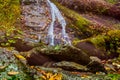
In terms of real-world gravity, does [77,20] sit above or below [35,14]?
below

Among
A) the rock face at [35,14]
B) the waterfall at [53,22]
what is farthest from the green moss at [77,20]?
the rock face at [35,14]

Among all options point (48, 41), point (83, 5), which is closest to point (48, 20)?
point (48, 41)

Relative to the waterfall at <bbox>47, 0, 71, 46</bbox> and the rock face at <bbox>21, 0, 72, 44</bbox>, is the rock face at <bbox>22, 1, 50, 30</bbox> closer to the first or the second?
the rock face at <bbox>21, 0, 72, 44</bbox>

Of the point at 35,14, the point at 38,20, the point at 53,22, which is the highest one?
the point at 35,14

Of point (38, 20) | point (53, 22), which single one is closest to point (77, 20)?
point (53, 22)

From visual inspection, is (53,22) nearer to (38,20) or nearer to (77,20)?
(38,20)

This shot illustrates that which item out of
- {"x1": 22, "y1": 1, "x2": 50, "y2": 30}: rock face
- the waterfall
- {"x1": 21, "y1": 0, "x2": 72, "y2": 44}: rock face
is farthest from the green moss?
{"x1": 22, "y1": 1, "x2": 50, "y2": 30}: rock face

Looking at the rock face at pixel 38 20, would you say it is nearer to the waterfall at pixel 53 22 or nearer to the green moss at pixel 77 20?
the waterfall at pixel 53 22

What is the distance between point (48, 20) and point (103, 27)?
2542 mm

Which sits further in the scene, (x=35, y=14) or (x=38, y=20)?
(x=35, y=14)

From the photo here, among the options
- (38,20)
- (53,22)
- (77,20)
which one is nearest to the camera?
(38,20)

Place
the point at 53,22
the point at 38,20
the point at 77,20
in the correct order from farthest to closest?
the point at 77,20, the point at 53,22, the point at 38,20

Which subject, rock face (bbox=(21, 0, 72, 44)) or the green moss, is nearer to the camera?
rock face (bbox=(21, 0, 72, 44))

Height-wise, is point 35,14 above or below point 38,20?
above
